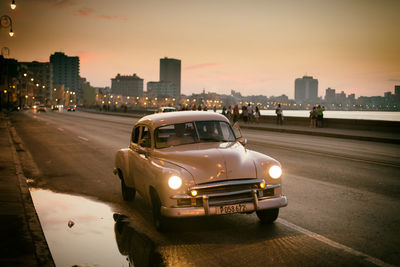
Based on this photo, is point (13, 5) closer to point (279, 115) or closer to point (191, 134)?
point (279, 115)

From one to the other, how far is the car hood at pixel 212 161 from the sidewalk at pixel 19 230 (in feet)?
6.65

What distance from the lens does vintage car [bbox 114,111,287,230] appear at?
18.0 ft

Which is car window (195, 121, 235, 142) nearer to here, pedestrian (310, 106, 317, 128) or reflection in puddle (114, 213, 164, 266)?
reflection in puddle (114, 213, 164, 266)

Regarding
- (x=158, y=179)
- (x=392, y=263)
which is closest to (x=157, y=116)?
(x=158, y=179)

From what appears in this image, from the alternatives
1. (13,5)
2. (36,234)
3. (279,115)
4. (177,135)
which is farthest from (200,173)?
(279,115)

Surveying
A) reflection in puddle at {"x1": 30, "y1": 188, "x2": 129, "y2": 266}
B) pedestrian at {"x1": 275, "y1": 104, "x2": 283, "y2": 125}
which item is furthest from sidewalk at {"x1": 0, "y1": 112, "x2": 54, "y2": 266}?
pedestrian at {"x1": 275, "y1": 104, "x2": 283, "y2": 125}

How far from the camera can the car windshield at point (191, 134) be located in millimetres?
6711

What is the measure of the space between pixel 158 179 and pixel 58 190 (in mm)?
4336

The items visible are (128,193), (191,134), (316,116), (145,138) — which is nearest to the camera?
(191,134)

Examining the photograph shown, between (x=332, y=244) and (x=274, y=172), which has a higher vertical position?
(x=274, y=172)

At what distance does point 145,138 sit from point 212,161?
207 centimetres

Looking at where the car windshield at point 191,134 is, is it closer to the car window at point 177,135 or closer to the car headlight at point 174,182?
the car window at point 177,135

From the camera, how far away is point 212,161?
5715mm

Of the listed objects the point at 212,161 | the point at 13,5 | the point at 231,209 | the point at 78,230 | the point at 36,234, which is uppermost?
the point at 13,5
